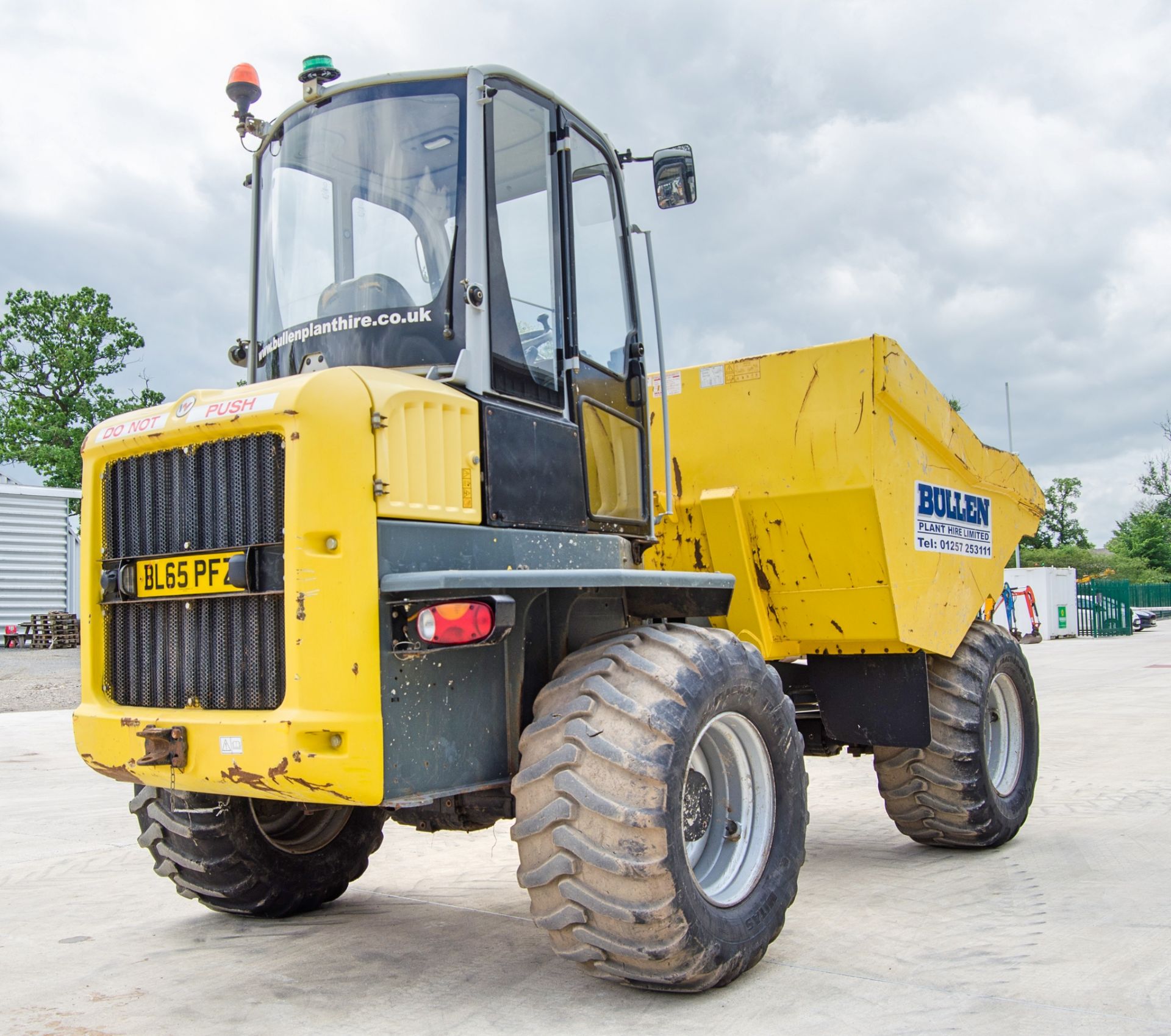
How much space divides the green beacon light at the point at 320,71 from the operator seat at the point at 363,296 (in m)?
0.79

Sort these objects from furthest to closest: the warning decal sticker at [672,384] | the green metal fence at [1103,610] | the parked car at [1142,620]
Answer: the parked car at [1142,620]
the green metal fence at [1103,610]
the warning decal sticker at [672,384]

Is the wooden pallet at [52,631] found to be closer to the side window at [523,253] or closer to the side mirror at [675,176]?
the side mirror at [675,176]

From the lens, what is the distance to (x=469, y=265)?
13.0ft

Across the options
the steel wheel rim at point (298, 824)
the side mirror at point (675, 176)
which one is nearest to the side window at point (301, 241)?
the side mirror at point (675, 176)

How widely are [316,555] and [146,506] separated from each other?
94 cm

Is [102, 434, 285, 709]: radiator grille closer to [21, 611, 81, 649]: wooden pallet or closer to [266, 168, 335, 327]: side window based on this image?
[266, 168, 335, 327]: side window

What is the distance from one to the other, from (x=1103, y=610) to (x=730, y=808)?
34314 millimetres

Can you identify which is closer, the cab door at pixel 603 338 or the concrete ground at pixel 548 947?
the concrete ground at pixel 548 947

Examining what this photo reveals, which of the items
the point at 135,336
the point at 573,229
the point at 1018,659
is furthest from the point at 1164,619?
the point at 573,229

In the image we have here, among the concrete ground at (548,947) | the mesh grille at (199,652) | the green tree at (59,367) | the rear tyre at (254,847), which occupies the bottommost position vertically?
the concrete ground at (548,947)

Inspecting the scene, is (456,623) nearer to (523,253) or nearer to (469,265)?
(469,265)

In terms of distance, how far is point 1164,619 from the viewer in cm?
5047

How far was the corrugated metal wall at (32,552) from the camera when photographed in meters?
27.2

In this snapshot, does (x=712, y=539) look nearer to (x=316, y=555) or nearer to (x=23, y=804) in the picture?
(x=316, y=555)
